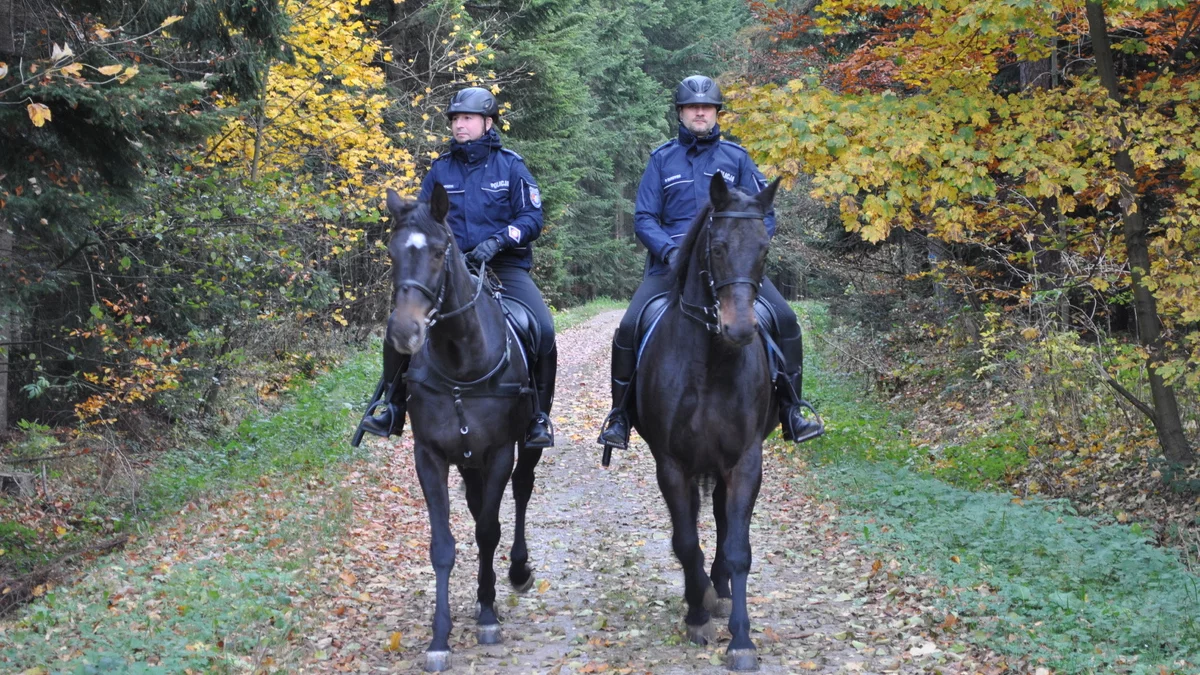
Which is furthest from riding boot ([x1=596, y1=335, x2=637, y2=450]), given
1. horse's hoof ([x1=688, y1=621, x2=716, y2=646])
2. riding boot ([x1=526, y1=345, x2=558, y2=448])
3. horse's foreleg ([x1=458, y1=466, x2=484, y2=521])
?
horse's hoof ([x1=688, y1=621, x2=716, y2=646])

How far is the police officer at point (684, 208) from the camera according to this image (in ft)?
23.4

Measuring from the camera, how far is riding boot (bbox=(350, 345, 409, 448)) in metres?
7.05

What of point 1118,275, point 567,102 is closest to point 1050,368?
point 1118,275

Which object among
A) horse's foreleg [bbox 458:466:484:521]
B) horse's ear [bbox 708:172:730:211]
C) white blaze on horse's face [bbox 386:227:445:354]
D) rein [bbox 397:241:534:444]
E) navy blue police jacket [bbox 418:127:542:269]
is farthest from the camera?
navy blue police jacket [bbox 418:127:542:269]

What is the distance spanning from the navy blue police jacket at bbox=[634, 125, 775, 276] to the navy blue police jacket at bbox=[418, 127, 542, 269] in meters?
0.84

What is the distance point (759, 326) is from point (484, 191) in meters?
2.29

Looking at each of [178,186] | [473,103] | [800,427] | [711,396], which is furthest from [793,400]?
[178,186]

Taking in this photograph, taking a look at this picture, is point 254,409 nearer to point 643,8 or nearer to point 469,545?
point 469,545

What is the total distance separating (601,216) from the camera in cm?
5194

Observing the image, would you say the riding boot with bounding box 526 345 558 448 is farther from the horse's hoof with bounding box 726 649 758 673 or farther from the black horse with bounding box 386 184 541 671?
the horse's hoof with bounding box 726 649 758 673

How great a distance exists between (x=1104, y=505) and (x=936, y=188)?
11.4 ft

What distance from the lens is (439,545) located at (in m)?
6.42

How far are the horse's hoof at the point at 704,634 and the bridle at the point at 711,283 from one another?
193cm

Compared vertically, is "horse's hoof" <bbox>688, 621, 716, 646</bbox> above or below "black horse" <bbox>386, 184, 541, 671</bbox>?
below
